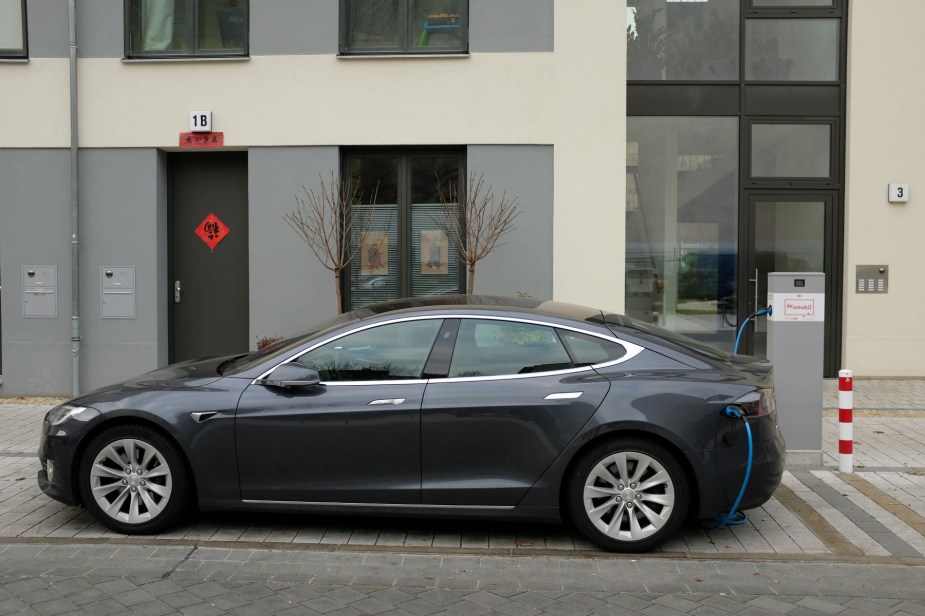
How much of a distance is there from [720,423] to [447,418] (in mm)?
1620

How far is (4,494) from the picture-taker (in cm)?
680

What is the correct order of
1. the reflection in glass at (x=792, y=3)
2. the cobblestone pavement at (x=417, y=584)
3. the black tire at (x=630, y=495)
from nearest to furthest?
the cobblestone pavement at (x=417, y=584) < the black tire at (x=630, y=495) < the reflection in glass at (x=792, y=3)

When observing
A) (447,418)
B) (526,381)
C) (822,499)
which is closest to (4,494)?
(447,418)

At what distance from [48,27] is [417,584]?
9.14m

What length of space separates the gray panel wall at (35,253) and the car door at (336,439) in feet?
21.4

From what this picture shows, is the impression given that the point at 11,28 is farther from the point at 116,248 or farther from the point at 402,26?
the point at 402,26

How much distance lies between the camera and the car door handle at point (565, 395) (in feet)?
18.1

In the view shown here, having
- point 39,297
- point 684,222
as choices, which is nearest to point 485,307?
point 684,222

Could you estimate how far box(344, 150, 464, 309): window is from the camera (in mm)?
11391

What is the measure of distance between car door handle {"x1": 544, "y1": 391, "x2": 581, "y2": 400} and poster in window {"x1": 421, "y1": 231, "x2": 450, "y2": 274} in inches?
236

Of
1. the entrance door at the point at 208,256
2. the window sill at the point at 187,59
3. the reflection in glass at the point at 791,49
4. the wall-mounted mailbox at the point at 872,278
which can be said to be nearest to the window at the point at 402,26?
the window sill at the point at 187,59

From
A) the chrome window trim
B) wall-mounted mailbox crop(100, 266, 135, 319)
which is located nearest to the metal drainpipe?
wall-mounted mailbox crop(100, 266, 135, 319)

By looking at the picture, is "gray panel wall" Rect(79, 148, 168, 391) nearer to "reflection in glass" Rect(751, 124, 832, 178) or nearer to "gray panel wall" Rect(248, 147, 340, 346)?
"gray panel wall" Rect(248, 147, 340, 346)

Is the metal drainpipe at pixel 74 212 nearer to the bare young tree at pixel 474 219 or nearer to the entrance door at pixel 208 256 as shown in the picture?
the entrance door at pixel 208 256
